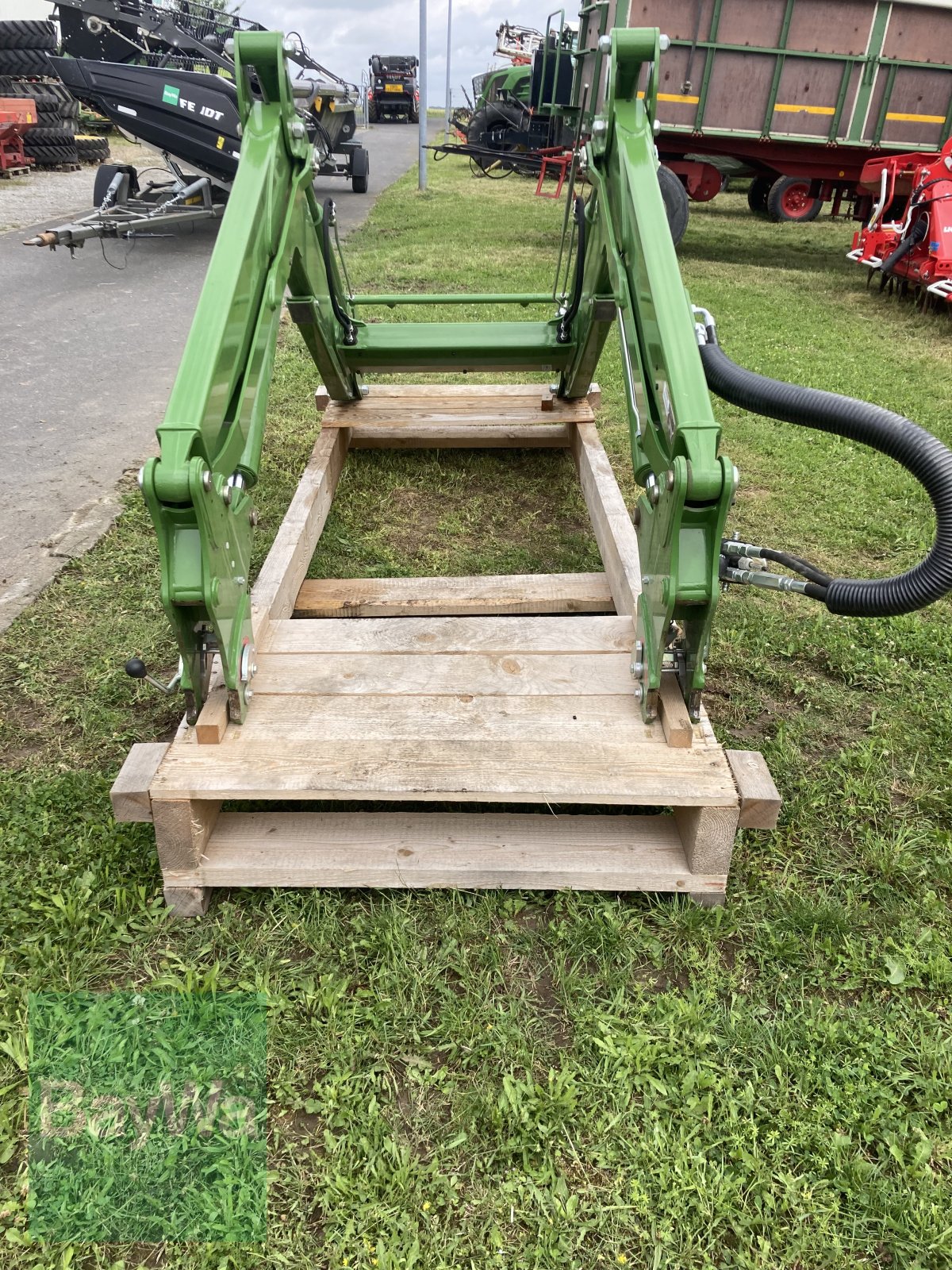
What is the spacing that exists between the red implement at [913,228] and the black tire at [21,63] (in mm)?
13372

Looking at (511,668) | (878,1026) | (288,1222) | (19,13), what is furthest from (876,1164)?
(19,13)

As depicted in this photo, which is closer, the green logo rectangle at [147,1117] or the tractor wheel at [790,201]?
the green logo rectangle at [147,1117]

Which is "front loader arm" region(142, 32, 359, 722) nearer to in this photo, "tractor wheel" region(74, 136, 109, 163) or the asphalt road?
the asphalt road

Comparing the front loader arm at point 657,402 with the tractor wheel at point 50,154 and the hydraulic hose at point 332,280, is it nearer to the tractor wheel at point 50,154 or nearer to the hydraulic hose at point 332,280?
the hydraulic hose at point 332,280

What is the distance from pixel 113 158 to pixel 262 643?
1763 centimetres

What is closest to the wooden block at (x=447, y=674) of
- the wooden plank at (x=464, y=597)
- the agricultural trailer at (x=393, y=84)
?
the wooden plank at (x=464, y=597)

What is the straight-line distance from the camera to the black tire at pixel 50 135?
14.6 metres

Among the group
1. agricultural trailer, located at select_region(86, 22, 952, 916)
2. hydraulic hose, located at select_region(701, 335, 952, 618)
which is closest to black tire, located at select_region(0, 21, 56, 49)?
agricultural trailer, located at select_region(86, 22, 952, 916)

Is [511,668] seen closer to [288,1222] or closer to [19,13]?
[288,1222]

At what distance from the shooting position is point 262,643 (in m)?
2.39

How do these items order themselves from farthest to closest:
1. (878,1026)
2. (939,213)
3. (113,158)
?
(113,158), (939,213), (878,1026)

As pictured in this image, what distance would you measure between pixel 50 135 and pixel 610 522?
15838 mm

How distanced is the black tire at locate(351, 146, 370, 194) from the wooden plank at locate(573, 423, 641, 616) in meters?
11.2

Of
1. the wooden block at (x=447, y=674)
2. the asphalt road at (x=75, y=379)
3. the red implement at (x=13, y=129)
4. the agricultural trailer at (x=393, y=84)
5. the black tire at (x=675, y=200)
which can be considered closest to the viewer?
the wooden block at (x=447, y=674)
